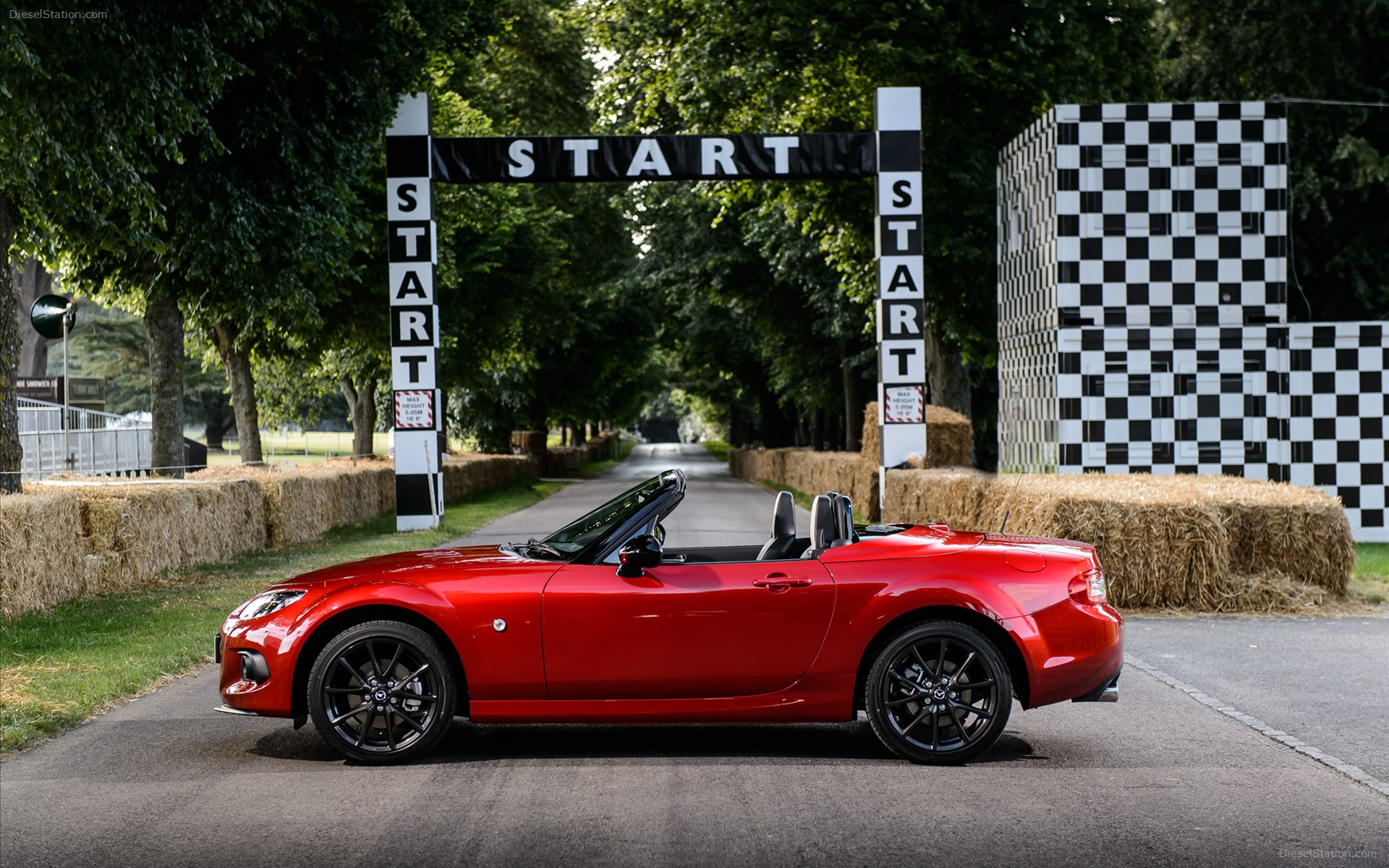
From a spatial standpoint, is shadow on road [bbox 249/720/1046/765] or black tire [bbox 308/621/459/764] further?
shadow on road [bbox 249/720/1046/765]

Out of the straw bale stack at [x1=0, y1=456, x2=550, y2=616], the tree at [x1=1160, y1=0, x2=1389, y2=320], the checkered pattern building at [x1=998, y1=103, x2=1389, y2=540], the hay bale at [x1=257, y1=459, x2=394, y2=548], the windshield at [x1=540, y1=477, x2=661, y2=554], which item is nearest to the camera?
the windshield at [x1=540, y1=477, x2=661, y2=554]

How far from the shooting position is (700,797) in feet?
17.6

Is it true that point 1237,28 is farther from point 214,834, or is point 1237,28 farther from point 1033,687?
point 214,834

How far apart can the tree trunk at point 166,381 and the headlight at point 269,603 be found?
49.2 ft

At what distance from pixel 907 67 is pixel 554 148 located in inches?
276

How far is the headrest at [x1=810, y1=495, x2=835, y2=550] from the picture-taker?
6355mm

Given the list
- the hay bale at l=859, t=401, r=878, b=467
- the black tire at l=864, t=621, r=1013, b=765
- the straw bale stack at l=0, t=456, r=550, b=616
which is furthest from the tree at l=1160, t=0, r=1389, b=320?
the black tire at l=864, t=621, r=1013, b=765

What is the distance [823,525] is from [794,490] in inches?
1165

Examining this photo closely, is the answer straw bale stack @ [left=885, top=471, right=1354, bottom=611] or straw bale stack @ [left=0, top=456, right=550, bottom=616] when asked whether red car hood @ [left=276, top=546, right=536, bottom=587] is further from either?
straw bale stack @ [left=885, top=471, right=1354, bottom=611]

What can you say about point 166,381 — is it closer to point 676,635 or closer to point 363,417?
point 676,635

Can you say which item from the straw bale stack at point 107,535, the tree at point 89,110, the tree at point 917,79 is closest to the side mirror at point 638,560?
the straw bale stack at point 107,535

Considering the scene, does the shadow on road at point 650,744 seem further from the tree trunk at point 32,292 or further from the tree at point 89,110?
the tree trunk at point 32,292

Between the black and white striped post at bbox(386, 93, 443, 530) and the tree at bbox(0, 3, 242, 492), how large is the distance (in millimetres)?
5352

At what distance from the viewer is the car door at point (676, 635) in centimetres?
598
